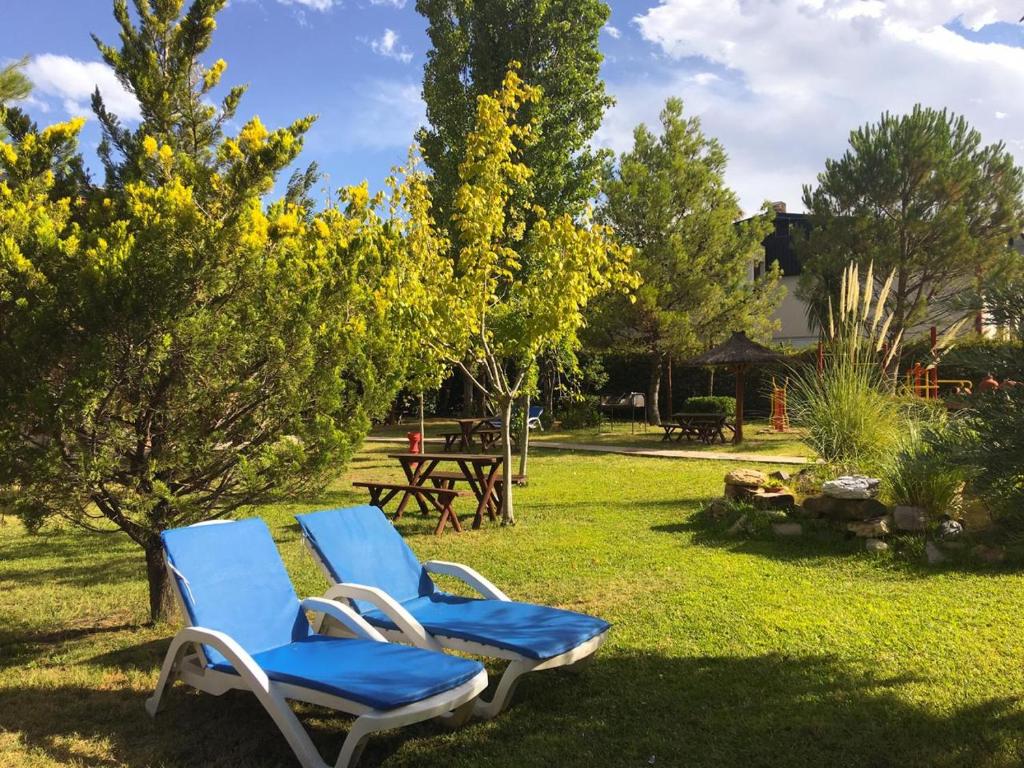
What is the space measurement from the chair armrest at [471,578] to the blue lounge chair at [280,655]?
802mm

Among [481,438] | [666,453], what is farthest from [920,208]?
[481,438]

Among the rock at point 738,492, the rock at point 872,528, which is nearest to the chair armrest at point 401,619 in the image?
the rock at point 872,528

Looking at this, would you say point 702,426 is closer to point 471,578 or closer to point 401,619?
point 471,578

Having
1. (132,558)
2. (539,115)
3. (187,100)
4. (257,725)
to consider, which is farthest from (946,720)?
(539,115)

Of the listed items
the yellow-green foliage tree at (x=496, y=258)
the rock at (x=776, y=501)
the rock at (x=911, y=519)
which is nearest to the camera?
the rock at (x=911, y=519)

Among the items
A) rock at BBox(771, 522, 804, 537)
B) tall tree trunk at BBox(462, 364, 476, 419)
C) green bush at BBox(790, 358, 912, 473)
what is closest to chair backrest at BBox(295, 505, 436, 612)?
rock at BBox(771, 522, 804, 537)

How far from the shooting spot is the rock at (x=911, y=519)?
6641 millimetres

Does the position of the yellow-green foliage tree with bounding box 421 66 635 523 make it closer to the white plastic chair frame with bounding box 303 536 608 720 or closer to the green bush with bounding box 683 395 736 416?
the white plastic chair frame with bounding box 303 536 608 720

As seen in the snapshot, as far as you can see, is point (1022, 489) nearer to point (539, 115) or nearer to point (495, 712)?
point (495, 712)

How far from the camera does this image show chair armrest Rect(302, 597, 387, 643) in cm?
370

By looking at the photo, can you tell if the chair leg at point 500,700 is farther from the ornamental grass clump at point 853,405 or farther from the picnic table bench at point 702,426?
the picnic table bench at point 702,426

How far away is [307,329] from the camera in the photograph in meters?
4.52

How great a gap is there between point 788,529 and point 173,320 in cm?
576

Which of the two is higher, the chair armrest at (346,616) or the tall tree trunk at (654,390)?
the tall tree trunk at (654,390)
